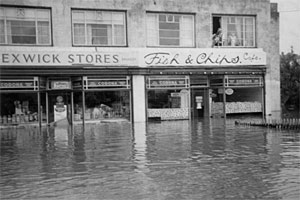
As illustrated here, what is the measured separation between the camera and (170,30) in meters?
26.6

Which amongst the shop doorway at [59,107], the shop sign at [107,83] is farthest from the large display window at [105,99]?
the shop doorway at [59,107]

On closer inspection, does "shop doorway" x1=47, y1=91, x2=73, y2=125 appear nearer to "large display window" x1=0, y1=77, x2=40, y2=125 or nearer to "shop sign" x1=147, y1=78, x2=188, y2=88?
"large display window" x1=0, y1=77, x2=40, y2=125

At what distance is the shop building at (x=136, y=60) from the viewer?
2411cm

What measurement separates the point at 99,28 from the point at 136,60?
2.77 m

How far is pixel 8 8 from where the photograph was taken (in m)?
23.9

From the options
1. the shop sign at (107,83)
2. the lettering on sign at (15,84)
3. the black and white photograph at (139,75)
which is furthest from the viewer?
the shop sign at (107,83)

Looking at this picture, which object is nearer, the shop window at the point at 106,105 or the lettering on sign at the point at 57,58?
the lettering on sign at the point at 57,58

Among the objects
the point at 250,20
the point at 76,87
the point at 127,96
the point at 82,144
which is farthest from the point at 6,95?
the point at 250,20

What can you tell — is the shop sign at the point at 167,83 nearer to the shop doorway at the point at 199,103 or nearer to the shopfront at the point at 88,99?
the shop doorway at the point at 199,103

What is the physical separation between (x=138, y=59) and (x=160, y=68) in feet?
4.65

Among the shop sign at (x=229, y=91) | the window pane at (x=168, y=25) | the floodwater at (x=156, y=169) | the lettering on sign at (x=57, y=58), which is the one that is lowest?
the floodwater at (x=156, y=169)

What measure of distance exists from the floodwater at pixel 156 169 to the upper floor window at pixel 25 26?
1026 centimetres

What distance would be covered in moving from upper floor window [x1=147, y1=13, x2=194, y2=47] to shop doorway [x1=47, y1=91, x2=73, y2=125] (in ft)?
18.7

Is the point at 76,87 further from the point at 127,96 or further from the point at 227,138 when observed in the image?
the point at 227,138
